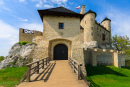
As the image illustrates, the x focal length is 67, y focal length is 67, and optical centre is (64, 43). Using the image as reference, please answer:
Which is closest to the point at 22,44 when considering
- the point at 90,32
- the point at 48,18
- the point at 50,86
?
the point at 48,18

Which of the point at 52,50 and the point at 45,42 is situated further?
the point at 52,50

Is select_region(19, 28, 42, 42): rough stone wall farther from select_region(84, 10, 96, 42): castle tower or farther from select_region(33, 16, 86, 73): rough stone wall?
select_region(84, 10, 96, 42): castle tower

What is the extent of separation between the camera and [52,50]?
34.0 ft

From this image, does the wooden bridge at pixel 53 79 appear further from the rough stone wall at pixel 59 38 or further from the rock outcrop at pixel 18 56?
the rock outcrop at pixel 18 56

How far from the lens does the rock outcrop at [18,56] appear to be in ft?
36.1

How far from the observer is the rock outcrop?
433 inches

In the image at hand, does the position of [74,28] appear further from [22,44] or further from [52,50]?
[22,44]

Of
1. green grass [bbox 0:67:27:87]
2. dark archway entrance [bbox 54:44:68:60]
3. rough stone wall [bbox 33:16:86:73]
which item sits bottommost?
green grass [bbox 0:67:27:87]

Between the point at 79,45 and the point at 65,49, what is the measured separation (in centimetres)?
242

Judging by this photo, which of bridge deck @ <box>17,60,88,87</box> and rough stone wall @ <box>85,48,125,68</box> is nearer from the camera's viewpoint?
bridge deck @ <box>17,60,88,87</box>

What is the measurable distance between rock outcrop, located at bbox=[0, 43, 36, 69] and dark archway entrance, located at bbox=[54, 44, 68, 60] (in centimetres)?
478

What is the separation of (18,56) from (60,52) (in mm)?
7447

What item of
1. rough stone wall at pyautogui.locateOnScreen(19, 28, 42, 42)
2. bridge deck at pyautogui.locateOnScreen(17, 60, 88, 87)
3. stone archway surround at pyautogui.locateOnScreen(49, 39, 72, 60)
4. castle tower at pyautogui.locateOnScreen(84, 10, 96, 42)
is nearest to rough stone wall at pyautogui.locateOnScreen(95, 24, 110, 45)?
castle tower at pyautogui.locateOnScreen(84, 10, 96, 42)

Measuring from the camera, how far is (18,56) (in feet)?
38.4
